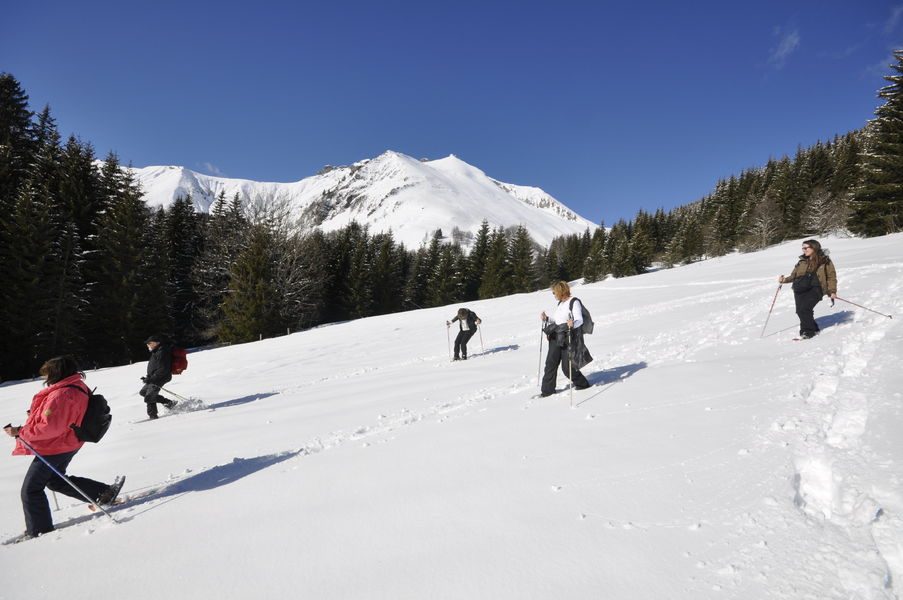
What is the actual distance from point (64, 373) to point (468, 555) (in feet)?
15.1

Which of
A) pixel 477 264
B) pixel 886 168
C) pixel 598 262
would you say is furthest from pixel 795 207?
pixel 477 264

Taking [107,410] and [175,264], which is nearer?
[107,410]

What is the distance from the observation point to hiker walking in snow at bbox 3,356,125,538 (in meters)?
3.93

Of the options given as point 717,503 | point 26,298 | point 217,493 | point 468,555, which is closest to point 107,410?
point 217,493

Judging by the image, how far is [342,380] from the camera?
1105 cm

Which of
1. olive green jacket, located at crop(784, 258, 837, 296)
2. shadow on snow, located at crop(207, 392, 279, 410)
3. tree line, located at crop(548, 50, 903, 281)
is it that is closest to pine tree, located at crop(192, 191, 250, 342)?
shadow on snow, located at crop(207, 392, 279, 410)

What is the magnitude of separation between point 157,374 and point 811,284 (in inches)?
559

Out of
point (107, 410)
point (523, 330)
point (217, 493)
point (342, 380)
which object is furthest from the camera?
point (523, 330)

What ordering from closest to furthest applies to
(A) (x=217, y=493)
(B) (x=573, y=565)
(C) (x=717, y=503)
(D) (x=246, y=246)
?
(B) (x=573, y=565) → (C) (x=717, y=503) → (A) (x=217, y=493) → (D) (x=246, y=246)

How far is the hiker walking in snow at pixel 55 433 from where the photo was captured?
393 cm

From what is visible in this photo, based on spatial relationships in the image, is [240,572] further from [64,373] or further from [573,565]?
[64,373]

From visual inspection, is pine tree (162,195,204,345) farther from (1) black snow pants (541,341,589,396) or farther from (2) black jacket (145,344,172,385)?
(1) black snow pants (541,341,589,396)

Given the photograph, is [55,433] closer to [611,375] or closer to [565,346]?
[565,346]

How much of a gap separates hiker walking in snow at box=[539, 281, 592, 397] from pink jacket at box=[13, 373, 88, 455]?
605 centimetres
